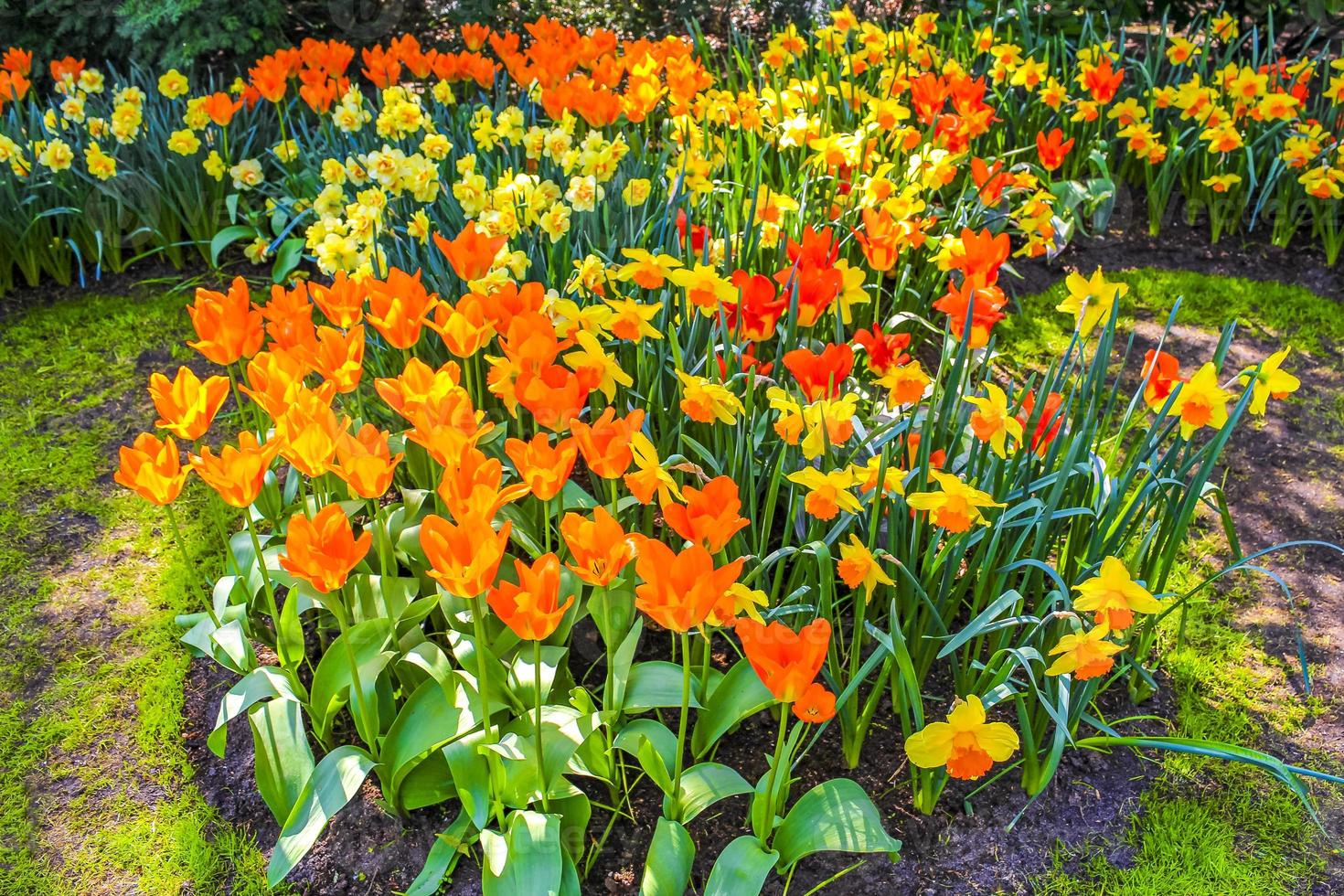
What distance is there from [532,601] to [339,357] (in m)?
0.74

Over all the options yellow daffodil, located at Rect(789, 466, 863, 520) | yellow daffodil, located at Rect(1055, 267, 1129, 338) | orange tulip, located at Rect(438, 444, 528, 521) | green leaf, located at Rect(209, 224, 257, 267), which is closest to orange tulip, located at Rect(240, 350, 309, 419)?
orange tulip, located at Rect(438, 444, 528, 521)

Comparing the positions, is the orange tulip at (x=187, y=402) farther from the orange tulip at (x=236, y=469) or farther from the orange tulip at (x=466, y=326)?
the orange tulip at (x=466, y=326)

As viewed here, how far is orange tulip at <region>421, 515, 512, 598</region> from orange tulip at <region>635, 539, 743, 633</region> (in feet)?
0.64

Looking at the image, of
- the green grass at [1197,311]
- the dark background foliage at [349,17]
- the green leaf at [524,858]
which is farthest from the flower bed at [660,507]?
the dark background foliage at [349,17]

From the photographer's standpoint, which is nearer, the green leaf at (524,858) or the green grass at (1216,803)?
the green leaf at (524,858)

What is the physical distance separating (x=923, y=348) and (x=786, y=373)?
1.06m

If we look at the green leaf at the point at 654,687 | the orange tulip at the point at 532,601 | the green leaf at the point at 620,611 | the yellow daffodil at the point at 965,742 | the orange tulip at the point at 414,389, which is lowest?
the green leaf at the point at 654,687

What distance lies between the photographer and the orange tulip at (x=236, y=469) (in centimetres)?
158

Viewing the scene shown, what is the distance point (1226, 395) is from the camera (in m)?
1.71

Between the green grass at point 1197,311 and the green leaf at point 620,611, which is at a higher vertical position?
the green leaf at point 620,611

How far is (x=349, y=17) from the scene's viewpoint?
16.8 ft

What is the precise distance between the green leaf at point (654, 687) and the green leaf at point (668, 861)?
200 mm

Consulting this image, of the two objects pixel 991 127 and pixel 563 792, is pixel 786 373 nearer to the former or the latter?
pixel 563 792

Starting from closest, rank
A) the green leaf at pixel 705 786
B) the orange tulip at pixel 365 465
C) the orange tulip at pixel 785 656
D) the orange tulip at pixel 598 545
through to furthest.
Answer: the orange tulip at pixel 785 656 → the orange tulip at pixel 598 545 → the orange tulip at pixel 365 465 → the green leaf at pixel 705 786
